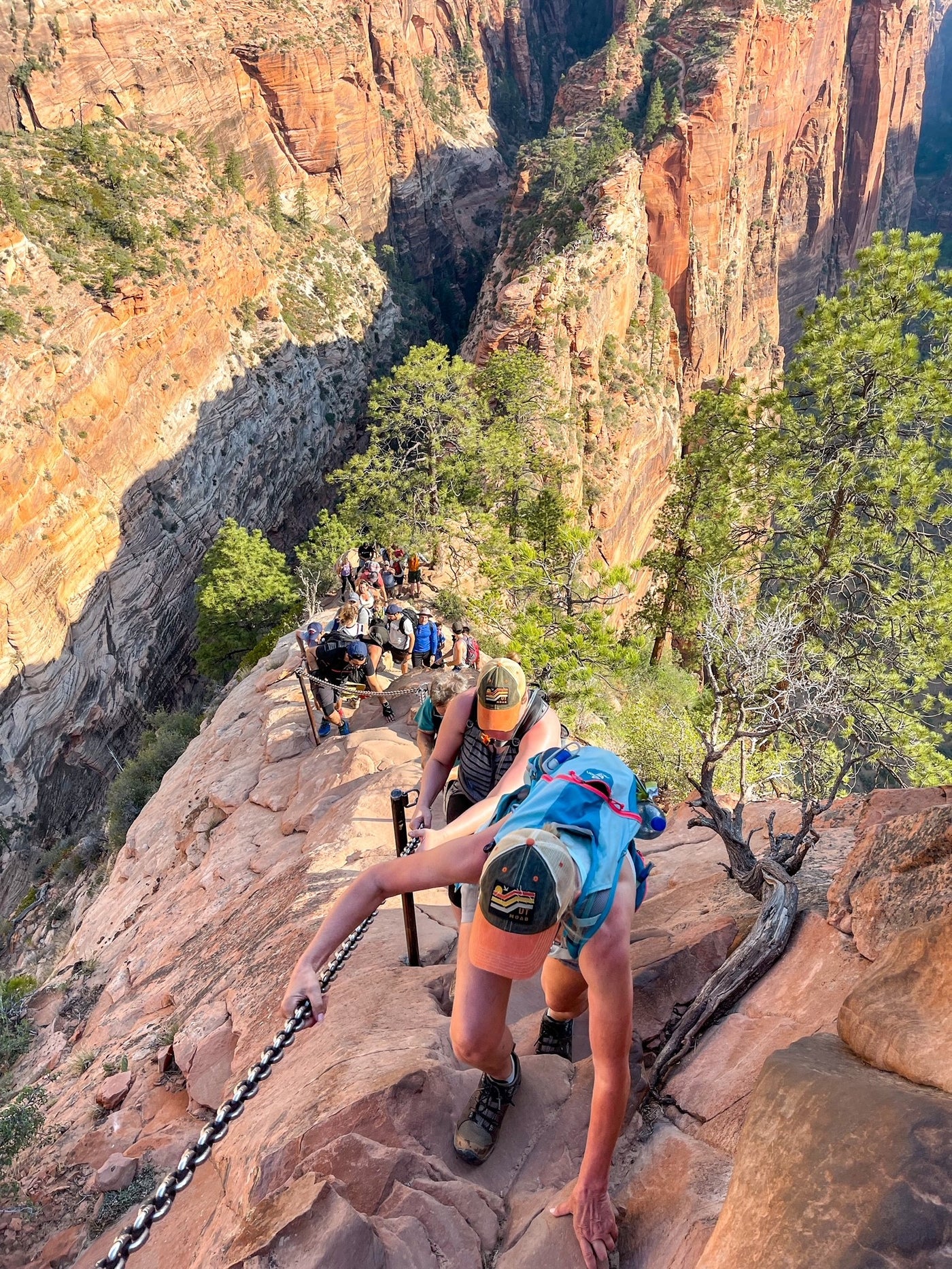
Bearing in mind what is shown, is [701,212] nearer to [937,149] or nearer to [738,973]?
[738,973]

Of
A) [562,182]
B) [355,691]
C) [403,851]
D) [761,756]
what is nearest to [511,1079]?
[403,851]

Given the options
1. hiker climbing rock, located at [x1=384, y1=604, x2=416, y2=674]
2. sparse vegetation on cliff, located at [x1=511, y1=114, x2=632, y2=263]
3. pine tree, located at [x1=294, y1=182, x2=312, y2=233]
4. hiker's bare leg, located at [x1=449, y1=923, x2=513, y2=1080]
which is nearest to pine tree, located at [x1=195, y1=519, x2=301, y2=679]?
hiker climbing rock, located at [x1=384, y1=604, x2=416, y2=674]

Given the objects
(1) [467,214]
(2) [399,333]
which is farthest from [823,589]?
(1) [467,214]

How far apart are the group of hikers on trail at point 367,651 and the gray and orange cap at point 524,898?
6.20 m

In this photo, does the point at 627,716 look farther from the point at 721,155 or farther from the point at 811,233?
the point at 811,233

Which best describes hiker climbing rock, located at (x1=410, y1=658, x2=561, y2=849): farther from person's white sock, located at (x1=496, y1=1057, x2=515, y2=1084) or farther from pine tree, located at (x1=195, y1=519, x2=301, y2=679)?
pine tree, located at (x1=195, y1=519, x2=301, y2=679)

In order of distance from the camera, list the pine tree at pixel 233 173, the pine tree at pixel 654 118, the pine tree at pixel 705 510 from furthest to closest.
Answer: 1. the pine tree at pixel 233 173
2. the pine tree at pixel 654 118
3. the pine tree at pixel 705 510

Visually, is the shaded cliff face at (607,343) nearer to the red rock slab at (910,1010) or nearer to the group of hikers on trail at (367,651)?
the group of hikers on trail at (367,651)

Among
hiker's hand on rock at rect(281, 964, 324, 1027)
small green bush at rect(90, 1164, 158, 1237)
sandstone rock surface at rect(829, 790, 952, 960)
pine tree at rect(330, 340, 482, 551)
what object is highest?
hiker's hand on rock at rect(281, 964, 324, 1027)

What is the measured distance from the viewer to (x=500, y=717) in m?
3.51

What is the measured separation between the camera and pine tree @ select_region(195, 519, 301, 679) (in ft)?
76.8

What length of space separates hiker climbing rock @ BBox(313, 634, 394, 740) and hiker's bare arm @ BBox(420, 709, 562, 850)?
5012mm

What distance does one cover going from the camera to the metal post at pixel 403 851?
155 inches

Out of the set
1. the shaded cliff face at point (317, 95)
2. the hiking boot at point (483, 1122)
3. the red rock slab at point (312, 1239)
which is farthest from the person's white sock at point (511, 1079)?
the shaded cliff face at point (317, 95)
